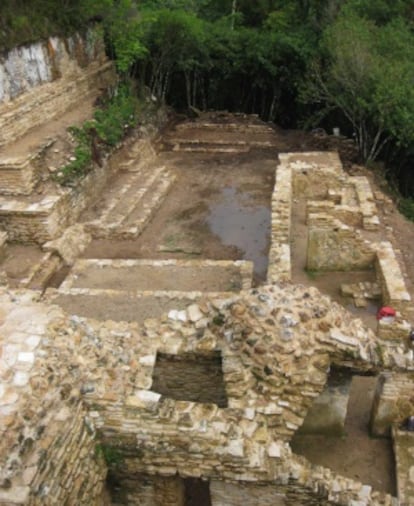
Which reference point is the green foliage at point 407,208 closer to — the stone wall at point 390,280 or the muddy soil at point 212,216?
the muddy soil at point 212,216

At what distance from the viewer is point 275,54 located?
1844 cm

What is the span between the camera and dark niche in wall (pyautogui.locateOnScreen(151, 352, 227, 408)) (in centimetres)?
523

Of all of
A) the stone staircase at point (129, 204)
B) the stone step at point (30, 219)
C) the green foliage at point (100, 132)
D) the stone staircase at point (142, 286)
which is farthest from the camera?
the green foliage at point (100, 132)

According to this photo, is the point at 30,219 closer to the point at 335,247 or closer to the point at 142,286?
the point at 142,286

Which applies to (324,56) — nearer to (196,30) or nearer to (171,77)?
(196,30)

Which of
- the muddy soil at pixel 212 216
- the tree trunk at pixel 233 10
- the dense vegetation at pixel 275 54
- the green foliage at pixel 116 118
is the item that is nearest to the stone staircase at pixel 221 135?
the muddy soil at pixel 212 216

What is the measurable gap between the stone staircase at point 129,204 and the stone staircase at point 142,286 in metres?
1.68

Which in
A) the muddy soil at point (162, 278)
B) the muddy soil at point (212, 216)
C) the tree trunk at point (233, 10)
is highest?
the tree trunk at point (233, 10)

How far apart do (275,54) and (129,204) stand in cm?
961

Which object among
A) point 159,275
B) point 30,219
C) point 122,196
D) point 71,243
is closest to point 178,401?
point 159,275

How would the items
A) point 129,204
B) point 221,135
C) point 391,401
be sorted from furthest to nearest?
point 221,135, point 129,204, point 391,401

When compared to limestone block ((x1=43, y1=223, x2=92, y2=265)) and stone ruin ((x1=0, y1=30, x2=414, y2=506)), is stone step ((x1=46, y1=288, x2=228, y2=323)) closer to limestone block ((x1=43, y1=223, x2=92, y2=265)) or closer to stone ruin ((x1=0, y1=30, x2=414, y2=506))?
limestone block ((x1=43, y1=223, x2=92, y2=265))

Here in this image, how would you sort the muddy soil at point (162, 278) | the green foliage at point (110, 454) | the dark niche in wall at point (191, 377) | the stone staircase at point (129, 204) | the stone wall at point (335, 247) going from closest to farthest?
the green foliage at point (110, 454)
the dark niche in wall at point (191, 377)
the muddy soil at point (162, 278)
the stone wall at point (335, 247)
the stone staircase at point (129, 204)

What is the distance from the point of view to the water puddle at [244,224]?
36.4 ft
